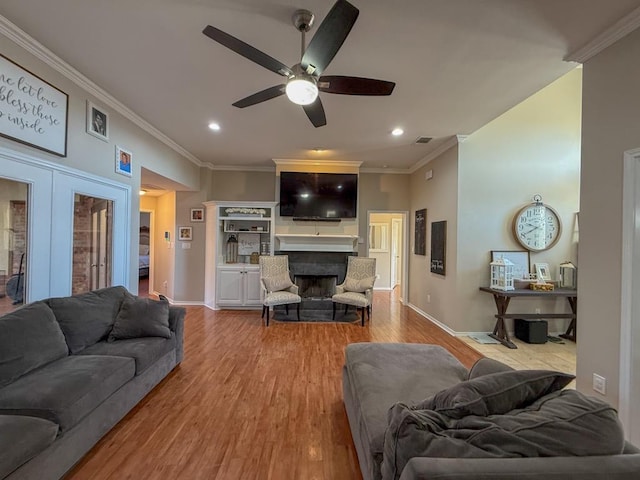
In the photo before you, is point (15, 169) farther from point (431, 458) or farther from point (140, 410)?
point (431, 458)

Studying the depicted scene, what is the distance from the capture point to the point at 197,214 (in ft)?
20.5

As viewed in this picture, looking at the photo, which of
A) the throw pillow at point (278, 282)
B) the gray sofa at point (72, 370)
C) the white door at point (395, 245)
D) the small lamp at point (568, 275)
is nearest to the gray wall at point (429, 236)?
the small lamp at point (568, 275)

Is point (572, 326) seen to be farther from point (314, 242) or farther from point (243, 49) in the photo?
point (243, 49)

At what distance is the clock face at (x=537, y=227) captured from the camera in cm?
444

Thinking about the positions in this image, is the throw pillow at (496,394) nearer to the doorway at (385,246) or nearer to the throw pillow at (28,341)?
the throw pillow at (28,341)

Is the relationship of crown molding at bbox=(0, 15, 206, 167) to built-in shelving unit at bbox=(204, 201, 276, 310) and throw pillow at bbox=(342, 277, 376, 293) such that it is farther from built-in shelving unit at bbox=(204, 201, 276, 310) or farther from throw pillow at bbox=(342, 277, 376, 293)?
throw pillow at bbox=(342, 277, 376, 293)

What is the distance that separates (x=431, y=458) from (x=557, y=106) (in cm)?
531

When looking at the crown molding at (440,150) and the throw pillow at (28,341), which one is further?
the crown molding at (440,150)

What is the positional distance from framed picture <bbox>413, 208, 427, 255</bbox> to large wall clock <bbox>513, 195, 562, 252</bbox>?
5.12ft

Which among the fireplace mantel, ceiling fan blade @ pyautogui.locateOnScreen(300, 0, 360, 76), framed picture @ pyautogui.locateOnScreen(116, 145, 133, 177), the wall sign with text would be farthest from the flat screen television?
ceiling fan blade @ pyautogui.locateOnScreen(300, 0, 360, 76)

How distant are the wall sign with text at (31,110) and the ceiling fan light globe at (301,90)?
208 cm

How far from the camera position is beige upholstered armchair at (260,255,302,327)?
5084 mm

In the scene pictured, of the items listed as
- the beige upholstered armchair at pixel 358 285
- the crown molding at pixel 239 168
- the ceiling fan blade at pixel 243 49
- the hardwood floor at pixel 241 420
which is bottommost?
the hardwood floor at pixel 241 420

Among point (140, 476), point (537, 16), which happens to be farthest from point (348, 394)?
point (537, 16)
